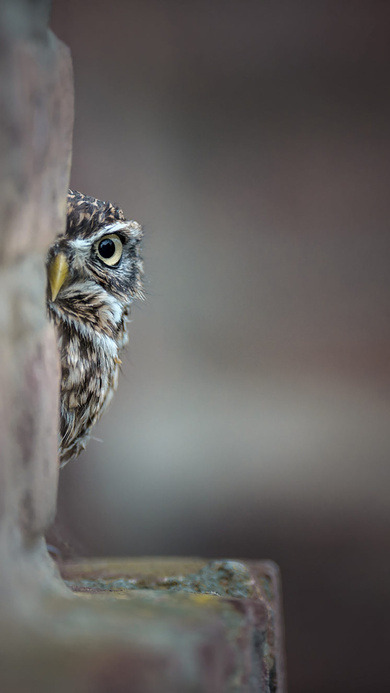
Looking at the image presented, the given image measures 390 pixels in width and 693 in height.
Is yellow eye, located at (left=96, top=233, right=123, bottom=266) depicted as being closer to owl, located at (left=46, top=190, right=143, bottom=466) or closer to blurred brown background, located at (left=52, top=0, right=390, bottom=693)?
owl, located at (left=46, top=190, right=143, bottom=466)

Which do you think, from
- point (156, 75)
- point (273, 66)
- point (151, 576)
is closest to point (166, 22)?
point (156, 75)

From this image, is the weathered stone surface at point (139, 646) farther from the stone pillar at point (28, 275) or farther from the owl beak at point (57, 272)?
the owl beak at point (57, 272)

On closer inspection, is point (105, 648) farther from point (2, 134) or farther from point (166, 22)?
point (166, 22)

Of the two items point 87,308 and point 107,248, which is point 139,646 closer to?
point 87,308

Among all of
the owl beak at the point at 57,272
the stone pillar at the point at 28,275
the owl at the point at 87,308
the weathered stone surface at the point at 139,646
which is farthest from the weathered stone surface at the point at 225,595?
the owl beak at the point at 57,272

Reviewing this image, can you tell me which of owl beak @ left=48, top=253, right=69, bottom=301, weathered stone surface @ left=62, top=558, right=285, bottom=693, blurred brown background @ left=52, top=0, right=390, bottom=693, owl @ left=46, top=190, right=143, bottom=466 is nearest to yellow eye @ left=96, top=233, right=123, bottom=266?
owl @ left=46, top=190, right=143, bottom=466
